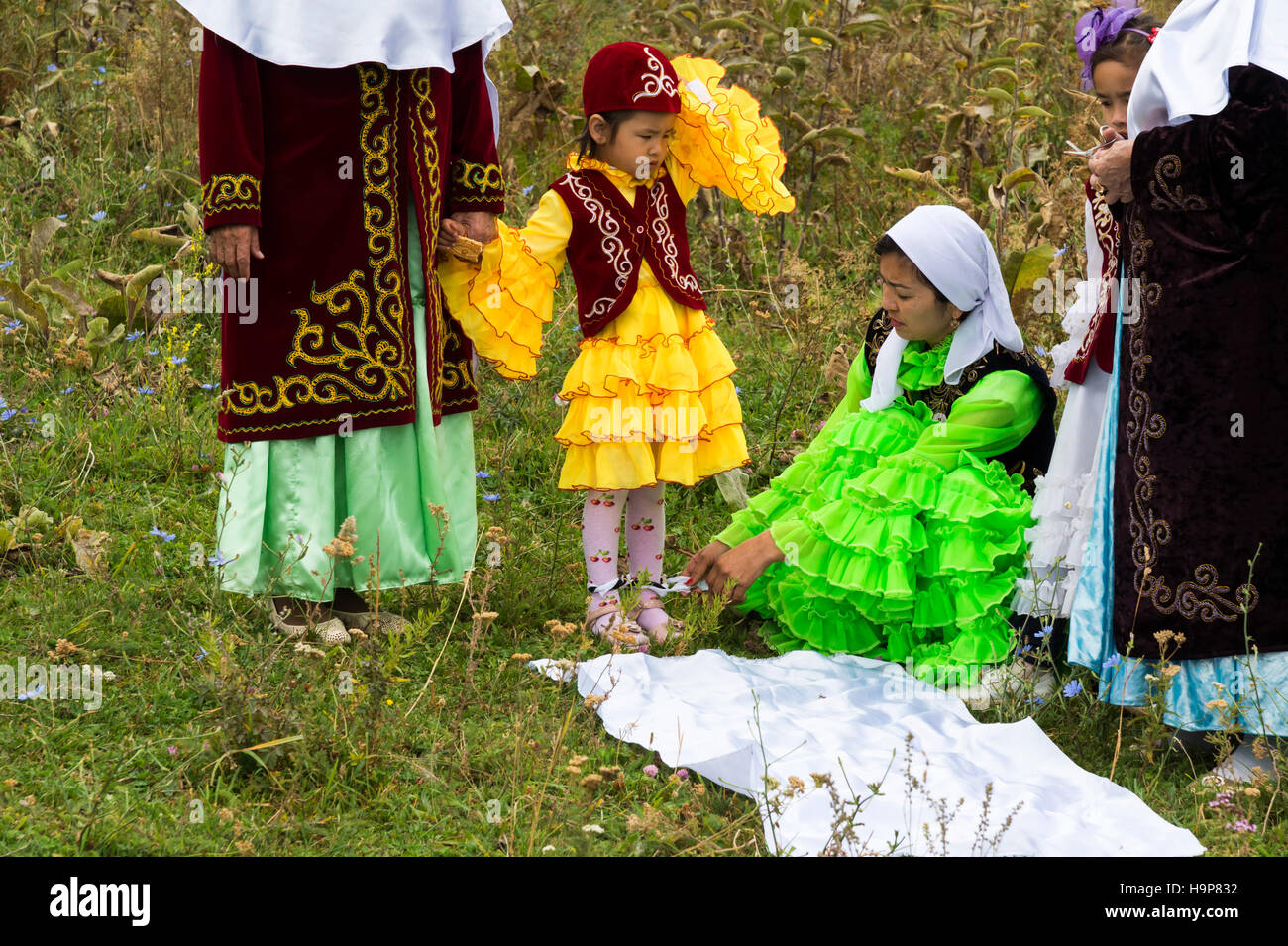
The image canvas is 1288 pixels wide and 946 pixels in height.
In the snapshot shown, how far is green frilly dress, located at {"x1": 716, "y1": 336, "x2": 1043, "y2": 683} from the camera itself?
3207mm

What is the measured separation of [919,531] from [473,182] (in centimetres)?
135

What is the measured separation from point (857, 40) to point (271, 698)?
4.82 meters

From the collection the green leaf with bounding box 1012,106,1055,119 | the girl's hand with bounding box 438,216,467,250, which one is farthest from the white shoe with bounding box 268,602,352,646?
the green leaf with bounding box 1012,106,1055,119

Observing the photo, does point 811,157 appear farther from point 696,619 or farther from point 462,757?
point 462,757

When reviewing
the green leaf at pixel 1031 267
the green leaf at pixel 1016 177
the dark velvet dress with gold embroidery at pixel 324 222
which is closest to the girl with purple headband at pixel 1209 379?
the dark velvet dress with gold embroidery at pixel 324 222

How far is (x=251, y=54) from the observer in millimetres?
2877

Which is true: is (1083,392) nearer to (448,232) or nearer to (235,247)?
(448,232)

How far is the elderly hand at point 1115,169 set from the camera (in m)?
2.76

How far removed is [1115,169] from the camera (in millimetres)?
2768

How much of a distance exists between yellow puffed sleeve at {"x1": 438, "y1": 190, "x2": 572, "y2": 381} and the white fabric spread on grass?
774mm

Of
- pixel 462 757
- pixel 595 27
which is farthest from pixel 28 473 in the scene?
pixel 595 27

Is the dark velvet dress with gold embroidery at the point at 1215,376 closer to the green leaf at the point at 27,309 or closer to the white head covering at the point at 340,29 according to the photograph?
the white head covering at the point at 340,29

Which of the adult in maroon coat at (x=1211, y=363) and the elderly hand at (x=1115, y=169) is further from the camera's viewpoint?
the elderly hand at (x=1115, y=169)

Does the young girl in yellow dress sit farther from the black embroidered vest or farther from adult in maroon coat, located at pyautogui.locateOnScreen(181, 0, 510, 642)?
the black embroidered vest
